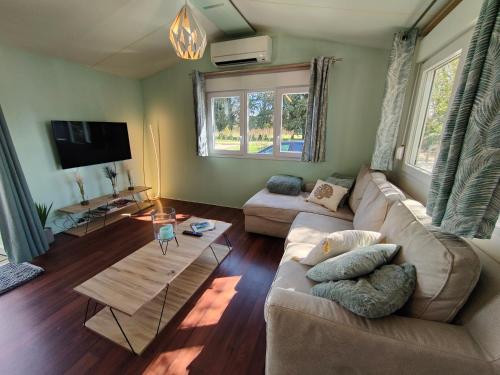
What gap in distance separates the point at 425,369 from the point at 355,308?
29 centimetres

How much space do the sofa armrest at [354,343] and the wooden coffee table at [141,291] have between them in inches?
31.7

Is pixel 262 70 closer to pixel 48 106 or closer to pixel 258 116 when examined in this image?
pixel 258 116

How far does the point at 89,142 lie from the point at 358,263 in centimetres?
353

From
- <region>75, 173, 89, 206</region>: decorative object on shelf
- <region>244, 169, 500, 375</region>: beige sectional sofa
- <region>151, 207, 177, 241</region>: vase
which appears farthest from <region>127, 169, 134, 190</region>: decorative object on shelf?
<region>244, 169, 500, 375</region>: beige sectional sofa

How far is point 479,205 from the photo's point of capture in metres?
0.83

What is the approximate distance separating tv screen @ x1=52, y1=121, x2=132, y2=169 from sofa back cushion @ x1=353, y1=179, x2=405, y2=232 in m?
3.47

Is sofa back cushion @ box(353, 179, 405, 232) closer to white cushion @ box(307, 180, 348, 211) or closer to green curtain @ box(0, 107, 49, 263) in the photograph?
white cushion @ box(307, 180, 348, 211)

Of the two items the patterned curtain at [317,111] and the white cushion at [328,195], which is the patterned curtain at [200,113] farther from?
the white cushion at [328,195]

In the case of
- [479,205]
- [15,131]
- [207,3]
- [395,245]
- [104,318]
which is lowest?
[104,318]

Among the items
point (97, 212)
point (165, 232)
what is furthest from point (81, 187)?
point (165, 232)

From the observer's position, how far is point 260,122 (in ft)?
11.1

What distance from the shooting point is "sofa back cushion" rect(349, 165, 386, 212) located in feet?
7.76

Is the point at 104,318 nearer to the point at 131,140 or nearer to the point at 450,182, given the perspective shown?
the point at 450,182

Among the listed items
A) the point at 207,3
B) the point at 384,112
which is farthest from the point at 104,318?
the point at 384,112
